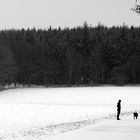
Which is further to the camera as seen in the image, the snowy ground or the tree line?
the tree line

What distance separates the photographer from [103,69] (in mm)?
112938

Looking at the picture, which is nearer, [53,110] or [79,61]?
[53,110]

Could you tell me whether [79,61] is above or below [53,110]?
above

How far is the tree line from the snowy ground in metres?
29.2

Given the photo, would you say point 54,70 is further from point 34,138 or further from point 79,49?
point 34,138

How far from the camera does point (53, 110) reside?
46.6 metres

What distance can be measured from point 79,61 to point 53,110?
68.6 metres

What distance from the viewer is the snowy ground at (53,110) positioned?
92.9 ft

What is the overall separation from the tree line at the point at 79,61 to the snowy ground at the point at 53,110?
2924 cm

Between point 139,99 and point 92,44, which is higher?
point 92,44

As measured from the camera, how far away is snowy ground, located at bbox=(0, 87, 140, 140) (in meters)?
28.3

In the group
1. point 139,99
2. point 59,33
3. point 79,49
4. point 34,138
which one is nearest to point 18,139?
point 34,138

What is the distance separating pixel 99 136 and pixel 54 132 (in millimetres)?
6364

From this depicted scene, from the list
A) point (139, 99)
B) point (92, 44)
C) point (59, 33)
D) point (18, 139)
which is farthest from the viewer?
point (59, 33)
